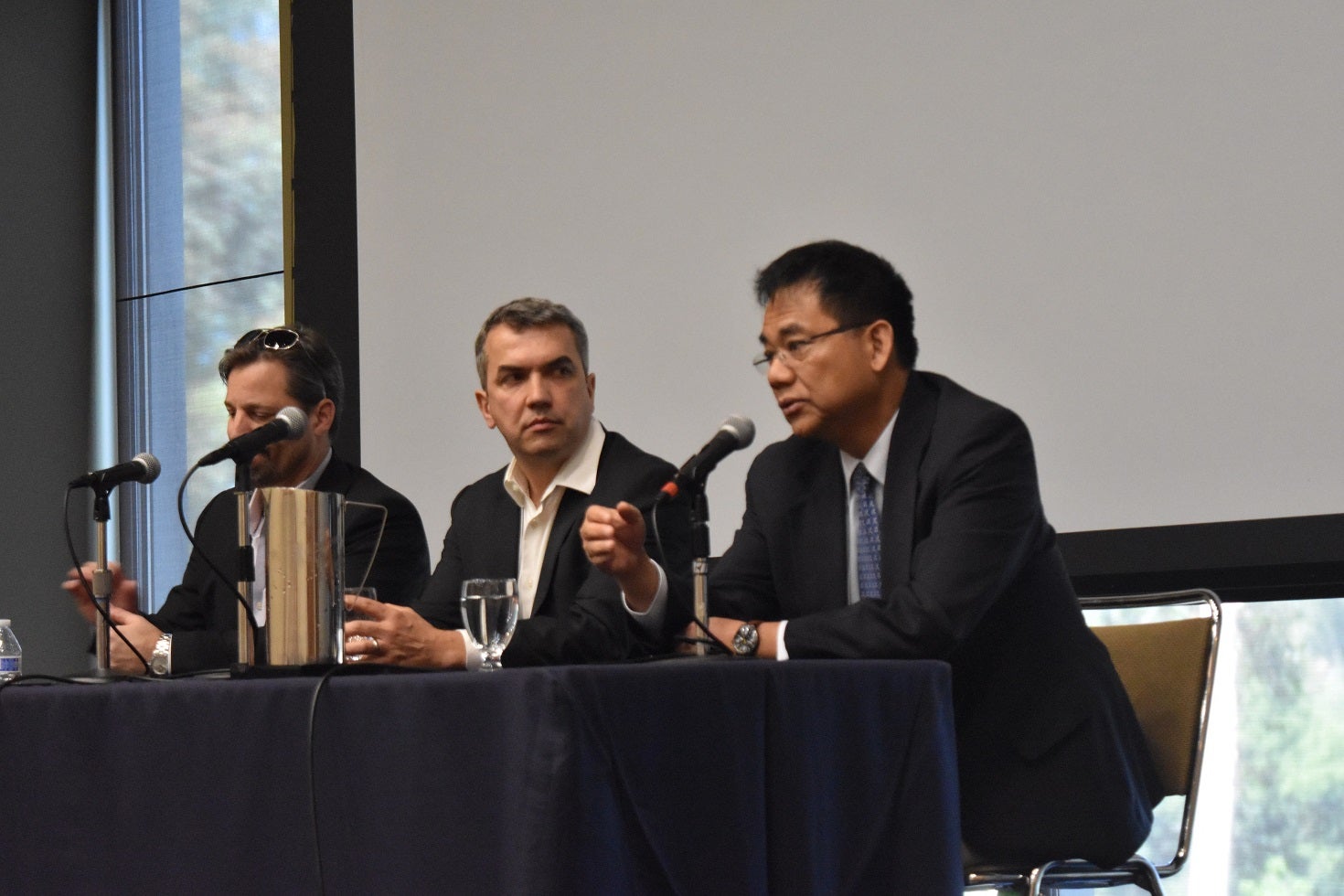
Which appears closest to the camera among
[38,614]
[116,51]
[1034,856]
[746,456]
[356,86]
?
[1034,856]

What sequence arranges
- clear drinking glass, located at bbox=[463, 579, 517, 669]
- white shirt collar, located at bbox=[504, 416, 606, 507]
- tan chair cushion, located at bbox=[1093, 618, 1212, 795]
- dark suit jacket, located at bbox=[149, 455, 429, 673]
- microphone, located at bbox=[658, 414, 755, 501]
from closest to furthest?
clear drinking glass, located at bbox=[463, 579, 517, 669]
microphone, located at bbox=[658, 414, 755, 501]
tan chair cushion, located at bbox=[1093, 618, 1212, 795]
white shirt collar, located at bbox=[504, 416, 606, 507]
dark suit jacket, located at bbox=[149, 455, 429, 673]

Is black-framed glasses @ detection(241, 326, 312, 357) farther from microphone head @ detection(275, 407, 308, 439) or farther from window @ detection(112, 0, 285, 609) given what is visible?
window @ detection(112, 0, 285, 609)

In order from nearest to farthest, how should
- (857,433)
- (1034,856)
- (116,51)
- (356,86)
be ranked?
(1034,856) → (857,433) → (356,86) → (116,51)

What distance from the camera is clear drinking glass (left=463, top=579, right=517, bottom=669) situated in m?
1.71

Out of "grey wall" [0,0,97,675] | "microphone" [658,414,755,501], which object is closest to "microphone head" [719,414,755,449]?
"microphone" [658,414,755,501]

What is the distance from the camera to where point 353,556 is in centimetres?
269

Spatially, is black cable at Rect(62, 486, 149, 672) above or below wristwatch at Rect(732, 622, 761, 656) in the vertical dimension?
above

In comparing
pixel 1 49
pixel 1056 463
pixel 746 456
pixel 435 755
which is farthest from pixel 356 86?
pixel 435 755

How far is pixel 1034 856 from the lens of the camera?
1.99 m

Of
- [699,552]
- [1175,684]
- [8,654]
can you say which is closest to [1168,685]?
[1175,684]

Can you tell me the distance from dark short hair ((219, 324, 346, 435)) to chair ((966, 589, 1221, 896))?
1537 millimetres

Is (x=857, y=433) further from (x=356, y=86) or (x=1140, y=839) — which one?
(x=356, y=86)

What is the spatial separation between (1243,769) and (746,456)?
1252 mm

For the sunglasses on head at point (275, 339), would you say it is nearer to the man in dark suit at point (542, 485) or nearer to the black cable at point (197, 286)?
the man in dark suit at point (542, 485)
